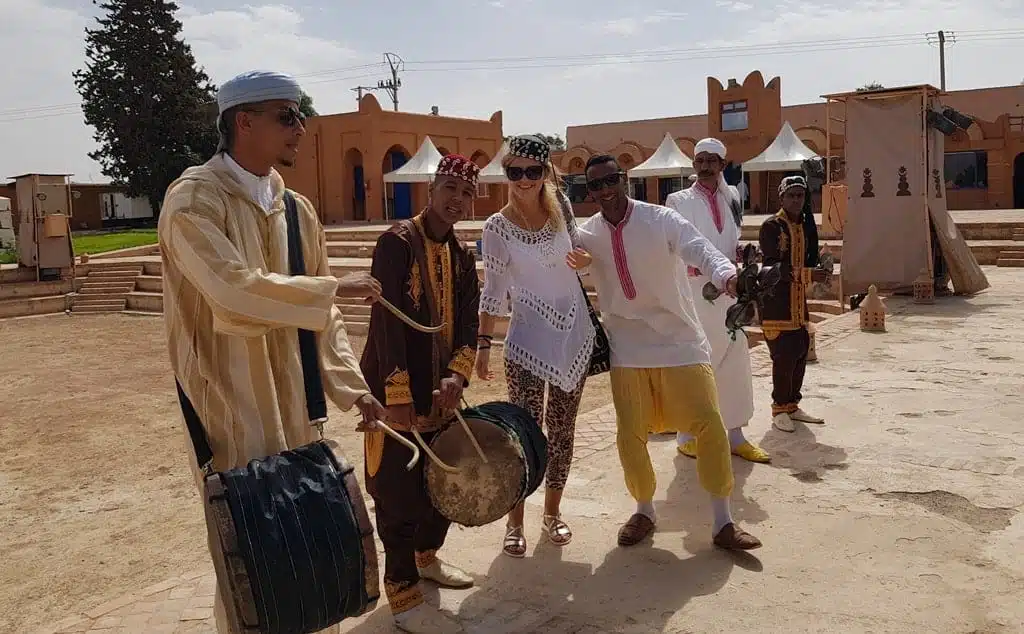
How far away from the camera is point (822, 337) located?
8961mm

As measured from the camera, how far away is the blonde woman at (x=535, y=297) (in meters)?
3.64

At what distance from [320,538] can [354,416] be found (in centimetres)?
605

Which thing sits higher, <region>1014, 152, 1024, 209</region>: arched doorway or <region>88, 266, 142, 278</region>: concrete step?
<region>1014, 152, 1024, 209</region>: arched doorway

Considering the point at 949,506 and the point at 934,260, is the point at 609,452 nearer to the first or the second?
the point at 949,506

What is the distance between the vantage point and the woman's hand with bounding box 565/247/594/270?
3.59 metres

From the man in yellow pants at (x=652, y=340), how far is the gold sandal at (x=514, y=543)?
0.44m

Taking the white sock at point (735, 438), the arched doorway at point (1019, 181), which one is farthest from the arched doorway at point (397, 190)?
the white sock at point (735, 438)

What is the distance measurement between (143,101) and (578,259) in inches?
1349

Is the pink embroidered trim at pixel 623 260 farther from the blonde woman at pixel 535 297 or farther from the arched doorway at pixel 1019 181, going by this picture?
the arched doorway at pixel 1019 181

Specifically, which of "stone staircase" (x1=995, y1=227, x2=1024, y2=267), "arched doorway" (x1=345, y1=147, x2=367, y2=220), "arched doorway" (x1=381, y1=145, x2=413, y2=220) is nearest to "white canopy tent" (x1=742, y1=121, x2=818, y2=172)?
"stone staircase" (x1=995, y1=227, x2=1024, y2=267)

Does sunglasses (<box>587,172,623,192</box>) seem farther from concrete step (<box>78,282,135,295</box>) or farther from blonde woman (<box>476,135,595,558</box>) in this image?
concrete step (<box>78,282,135,295</box>)

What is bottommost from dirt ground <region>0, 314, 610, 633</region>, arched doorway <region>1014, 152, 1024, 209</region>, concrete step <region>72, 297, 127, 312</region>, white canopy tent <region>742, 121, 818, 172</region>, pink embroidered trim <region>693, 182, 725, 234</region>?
dirt ground <region>0, 314, 610, 633</region>

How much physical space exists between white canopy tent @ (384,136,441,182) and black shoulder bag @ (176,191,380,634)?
23.5 meters

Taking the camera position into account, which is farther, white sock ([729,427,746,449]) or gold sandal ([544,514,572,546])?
white sock ([729,427,746,449])
